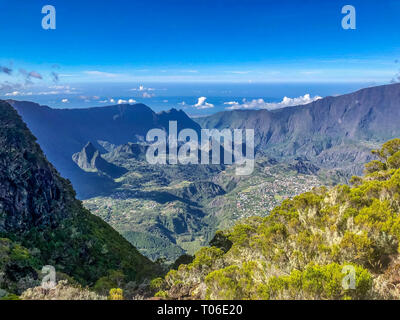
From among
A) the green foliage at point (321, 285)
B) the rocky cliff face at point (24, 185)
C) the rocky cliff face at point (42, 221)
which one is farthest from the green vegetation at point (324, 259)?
the rocky cliff face at point (24, 185)

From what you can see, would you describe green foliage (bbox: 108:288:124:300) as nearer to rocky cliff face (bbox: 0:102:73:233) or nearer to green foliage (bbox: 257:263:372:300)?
green foliage (bbox: 257:263:372:300)

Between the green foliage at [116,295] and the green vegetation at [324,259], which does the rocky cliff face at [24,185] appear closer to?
the green vegetation at [324,259]

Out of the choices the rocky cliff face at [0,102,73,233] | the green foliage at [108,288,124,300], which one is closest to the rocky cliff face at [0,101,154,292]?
the rocky cliff face at [0,102,73,233]

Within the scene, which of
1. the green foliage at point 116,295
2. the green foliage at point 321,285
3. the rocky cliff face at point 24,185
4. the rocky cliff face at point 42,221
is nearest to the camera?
the green foliage at point 321,285

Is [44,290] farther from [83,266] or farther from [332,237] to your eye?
[83,266]

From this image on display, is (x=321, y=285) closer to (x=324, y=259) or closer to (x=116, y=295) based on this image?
(x=324, y=259)
